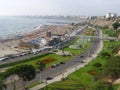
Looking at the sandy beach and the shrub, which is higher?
the shrub

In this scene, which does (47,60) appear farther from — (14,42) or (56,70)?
(14,42)

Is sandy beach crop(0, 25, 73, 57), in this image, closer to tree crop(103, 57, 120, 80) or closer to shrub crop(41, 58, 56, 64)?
shrub crop(41, 58, 56, 64)

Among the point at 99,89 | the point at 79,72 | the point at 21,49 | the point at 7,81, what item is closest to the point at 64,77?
the point at 79,72

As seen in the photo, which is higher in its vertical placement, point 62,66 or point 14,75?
point 14,75

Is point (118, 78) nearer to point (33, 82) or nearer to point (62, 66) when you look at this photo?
point (33, 82)

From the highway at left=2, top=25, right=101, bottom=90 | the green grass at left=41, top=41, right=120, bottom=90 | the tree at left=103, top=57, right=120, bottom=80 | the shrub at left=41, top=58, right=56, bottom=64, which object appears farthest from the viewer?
the shrub at left=41, top=58, right=56, bottom=64

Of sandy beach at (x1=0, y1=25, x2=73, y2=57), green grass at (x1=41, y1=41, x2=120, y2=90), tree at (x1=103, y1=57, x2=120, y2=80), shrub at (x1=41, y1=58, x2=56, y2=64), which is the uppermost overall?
tree at (x1=103, y1=57, x2=120, y2=80)

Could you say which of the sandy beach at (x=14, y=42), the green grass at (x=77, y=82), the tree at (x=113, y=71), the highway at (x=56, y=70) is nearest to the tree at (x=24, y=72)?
the green grass at (x=77, y=82)

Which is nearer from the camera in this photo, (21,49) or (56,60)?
(56,60)

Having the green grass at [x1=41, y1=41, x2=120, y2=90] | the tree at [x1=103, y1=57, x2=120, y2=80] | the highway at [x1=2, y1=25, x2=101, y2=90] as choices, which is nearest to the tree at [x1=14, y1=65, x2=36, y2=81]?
the green grass at [x1=41, y1=41, x2=120, y2=90]

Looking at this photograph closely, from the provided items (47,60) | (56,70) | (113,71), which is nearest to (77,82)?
(113,71)

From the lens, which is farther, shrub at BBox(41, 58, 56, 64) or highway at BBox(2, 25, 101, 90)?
shrub at BBox(41, 58, 56, 64)
